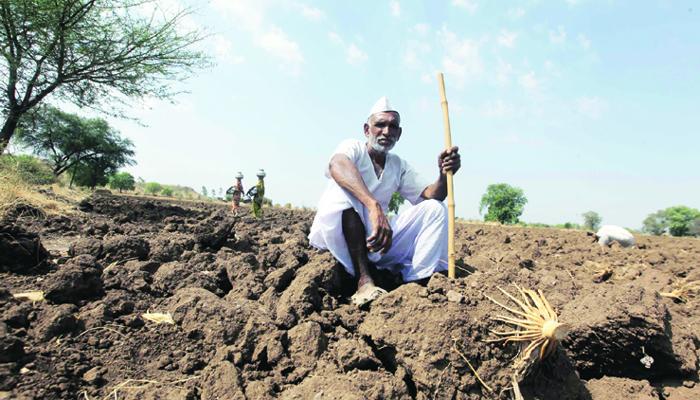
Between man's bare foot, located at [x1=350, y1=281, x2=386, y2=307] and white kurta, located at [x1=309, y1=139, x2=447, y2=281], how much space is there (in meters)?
0.31

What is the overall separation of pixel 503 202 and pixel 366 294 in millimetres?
46999

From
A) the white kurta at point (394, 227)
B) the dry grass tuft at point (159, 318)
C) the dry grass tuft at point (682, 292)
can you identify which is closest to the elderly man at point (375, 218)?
the white kurta at point (394, 227)

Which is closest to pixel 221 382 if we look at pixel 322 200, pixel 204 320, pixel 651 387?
pixel 204 320

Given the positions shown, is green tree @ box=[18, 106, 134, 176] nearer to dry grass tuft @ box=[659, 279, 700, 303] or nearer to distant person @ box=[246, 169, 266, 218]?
distant person @ box=[246, 169, 266, 218]

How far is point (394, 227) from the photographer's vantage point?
3.10 meters

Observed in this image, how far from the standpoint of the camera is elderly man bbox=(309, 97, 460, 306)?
271 centimetres

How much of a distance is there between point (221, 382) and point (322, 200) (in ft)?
5.48

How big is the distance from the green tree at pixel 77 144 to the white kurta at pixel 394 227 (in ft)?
97.9

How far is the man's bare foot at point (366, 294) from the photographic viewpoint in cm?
248

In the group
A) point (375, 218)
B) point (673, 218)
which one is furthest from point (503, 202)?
point (375, 218)

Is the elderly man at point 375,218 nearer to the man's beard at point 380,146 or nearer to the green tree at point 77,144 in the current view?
the man's beard at point 380,146

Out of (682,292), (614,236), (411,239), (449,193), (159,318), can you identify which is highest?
(614,236)

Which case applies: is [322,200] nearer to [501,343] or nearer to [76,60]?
[501,343]

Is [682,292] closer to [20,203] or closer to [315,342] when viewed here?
[315,342]
